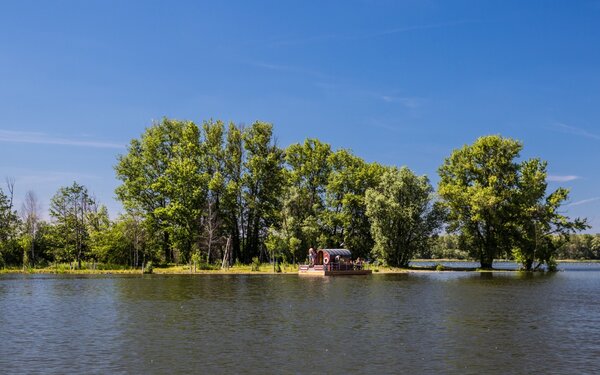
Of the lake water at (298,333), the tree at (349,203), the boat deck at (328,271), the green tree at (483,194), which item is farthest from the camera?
the tree at (349,203)

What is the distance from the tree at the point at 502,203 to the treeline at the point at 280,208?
0.21m

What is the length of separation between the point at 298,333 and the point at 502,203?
79.6 meters

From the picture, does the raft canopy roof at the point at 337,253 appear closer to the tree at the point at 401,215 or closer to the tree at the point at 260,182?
the tree at the point at 401,215

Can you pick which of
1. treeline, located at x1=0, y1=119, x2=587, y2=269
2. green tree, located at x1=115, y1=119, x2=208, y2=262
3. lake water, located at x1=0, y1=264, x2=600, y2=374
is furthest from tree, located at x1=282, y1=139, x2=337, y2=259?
lake water, located at x1=0, y1=264, x2=600, y2=374

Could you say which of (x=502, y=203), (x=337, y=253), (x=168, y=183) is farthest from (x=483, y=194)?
(x=168, y=183)

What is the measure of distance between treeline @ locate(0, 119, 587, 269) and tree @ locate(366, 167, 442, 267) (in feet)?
→ 0.71

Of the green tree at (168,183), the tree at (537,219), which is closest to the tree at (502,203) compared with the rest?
the tree at (537,219)

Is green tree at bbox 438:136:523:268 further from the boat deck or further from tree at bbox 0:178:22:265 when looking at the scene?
tree at bbox 0:178:22:265

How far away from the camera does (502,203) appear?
10000cm

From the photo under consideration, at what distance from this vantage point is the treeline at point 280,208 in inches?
3915

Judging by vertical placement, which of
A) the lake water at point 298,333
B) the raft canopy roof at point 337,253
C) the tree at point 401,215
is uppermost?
the tree at point 401,215

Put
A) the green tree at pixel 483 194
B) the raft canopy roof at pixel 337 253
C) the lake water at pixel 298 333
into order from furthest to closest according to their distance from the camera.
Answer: the green tree at pixel 483 194 → the raft canopy roof at pixel 337 253 → the lake water at pixel 298 333

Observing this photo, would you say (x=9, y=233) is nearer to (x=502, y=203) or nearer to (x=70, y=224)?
(x=70, y=224)

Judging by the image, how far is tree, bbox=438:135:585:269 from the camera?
3893 inches
